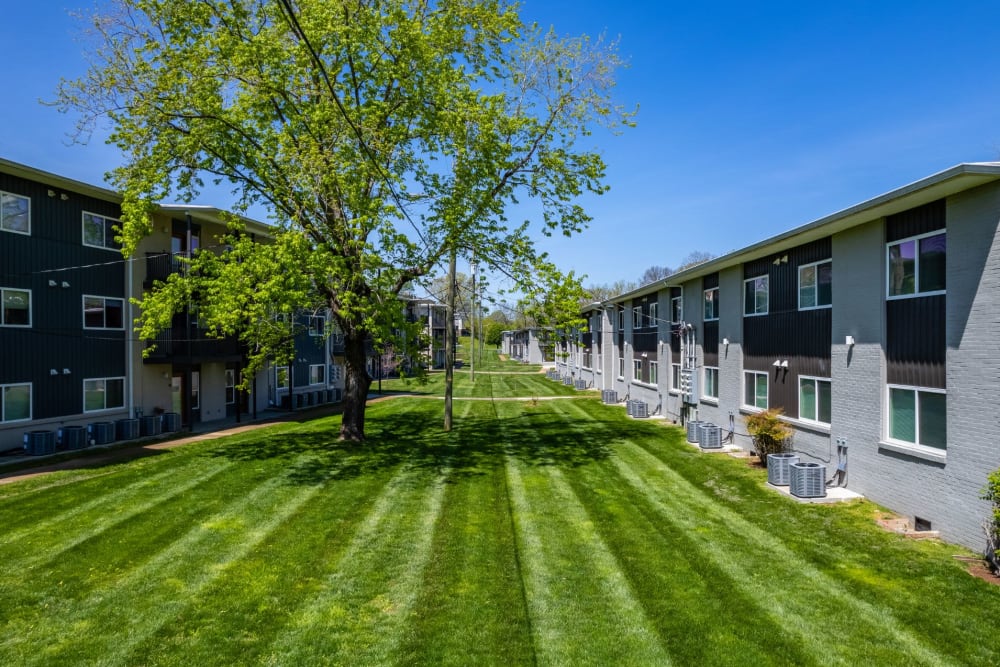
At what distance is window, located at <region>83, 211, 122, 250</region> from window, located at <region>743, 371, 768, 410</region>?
22.8m

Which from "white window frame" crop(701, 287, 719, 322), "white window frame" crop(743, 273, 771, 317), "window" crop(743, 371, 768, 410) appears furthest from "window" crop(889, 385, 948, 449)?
"white window frame" crop(701, 287, 719, 322)

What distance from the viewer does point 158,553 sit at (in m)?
9.11

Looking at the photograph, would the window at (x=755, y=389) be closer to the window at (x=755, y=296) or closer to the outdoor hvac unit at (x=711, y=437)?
the outdoor hvac unit at (x=711, y=437)

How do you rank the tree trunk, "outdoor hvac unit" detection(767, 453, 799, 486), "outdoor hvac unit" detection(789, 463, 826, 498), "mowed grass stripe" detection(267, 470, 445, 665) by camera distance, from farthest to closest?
1. the tree trunk
2. "outdoor hvac unit" detection(767, 453, 799, 486)
3. "outdoor hvac unit" detection(789, 463, 826, 498)
4. "mowed grass stripe" detection(267, 470, 445, 665)

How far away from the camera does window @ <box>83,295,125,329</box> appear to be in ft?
64.0

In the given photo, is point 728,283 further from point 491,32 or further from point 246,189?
point 246,189

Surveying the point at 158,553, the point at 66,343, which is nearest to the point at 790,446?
the point at 158,553

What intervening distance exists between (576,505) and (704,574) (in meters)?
4.04

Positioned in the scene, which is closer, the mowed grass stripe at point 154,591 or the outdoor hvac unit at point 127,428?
the mowed grass stripe at point 154,591

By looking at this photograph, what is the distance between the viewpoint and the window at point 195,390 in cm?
2419

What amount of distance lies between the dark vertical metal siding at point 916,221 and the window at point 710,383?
10017mm

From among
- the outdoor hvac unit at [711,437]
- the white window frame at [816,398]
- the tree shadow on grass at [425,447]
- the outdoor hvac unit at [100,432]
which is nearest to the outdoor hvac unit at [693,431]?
the outdoor hvac unit at [711,437]

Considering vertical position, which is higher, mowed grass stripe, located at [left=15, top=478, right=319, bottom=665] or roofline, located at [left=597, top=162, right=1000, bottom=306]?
Result: roofline, located at [left=597, top=162, right=1000, bottom=306]

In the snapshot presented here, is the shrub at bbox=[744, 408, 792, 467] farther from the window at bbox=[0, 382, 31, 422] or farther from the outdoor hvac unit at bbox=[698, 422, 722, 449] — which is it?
the window at bbox=[0, 382, 31, 422]
